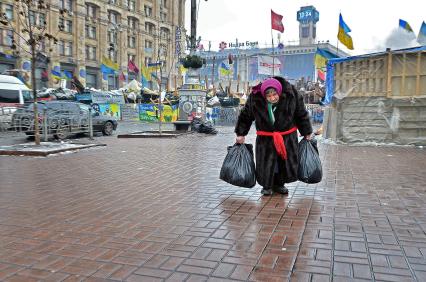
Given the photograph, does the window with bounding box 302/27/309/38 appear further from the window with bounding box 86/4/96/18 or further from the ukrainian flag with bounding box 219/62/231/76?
the ukrainian flag with bounding box 219/62/231/76

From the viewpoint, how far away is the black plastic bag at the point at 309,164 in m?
5.42

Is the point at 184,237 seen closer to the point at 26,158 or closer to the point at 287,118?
the point at 287,118

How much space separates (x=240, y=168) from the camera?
5.42 m

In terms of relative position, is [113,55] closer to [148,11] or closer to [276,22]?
[148,11]

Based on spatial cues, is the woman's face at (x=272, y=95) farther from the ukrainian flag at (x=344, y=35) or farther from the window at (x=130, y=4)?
the window at (x=130, y=4)

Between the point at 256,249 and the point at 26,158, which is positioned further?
the point at 26,158

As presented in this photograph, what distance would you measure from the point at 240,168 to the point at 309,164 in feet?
2.88

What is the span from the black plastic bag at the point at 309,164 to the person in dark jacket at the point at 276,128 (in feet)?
0.26

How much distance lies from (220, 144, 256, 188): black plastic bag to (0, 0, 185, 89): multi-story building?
4227cm

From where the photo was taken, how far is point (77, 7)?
58.6 meters

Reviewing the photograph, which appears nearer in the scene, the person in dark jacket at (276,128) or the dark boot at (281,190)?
the person in dark jacket at (276,128)

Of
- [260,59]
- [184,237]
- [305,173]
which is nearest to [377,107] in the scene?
[305,173]

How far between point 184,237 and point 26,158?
23.0 ft

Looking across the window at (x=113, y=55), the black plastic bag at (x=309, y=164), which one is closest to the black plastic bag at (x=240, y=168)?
the black plastic bag at (x=309, y=164)
